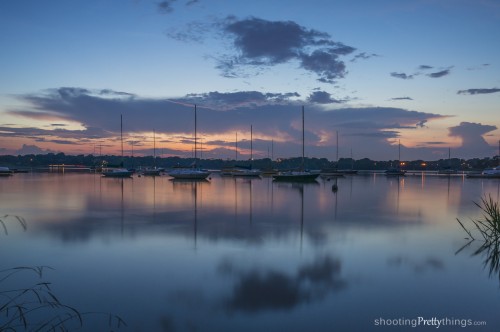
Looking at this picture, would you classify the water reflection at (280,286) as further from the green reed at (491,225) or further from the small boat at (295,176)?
the small boat at (295,176)

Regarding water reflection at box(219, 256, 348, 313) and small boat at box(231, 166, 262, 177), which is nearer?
water reflection at box(219, 256, 348, 313)

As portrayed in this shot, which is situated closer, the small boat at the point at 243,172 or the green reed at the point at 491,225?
the green reed at the point at 491,225

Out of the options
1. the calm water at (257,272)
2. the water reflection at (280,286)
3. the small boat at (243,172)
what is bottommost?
the calm water at (257,272)

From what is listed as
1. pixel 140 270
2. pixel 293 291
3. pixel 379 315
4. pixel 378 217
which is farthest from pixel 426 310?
pixel 378 217

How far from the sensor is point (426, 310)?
701 centimetres

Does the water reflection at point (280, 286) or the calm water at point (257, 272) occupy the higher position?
the water reflection at point (280, 286)

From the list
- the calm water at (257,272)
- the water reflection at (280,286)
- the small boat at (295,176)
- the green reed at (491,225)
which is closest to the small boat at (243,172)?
the small boat at (295,176)

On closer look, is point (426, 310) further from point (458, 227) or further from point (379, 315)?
point (458, 227)

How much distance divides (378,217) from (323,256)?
33.4 feet

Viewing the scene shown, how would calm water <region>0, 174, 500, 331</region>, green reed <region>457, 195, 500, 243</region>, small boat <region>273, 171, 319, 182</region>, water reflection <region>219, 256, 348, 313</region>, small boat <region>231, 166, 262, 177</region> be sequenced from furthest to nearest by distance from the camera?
small boat <region>231, 166, 262, 177</region>
small boat <region>273, 171, 319, 182</region>
green reed <region>457, 195, 500, 243</region>
water reflection <region>219, 256, 348, 313</region>
calm water <region>0, 174, 500, 331</region>

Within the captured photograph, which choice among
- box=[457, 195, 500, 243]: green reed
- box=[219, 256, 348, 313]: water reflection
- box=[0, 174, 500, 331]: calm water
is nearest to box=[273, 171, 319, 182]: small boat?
box=[0, 174, 500, 331]: calm water

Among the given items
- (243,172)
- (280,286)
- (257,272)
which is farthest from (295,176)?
(280,286)

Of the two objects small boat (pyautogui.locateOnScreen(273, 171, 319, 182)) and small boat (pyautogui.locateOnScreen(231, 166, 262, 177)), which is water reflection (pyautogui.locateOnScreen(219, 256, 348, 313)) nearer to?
small boat (pyautogui.locateOnScreen(273, 171, 319, 182))

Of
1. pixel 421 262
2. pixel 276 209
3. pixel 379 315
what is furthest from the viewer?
pixel 276 209
